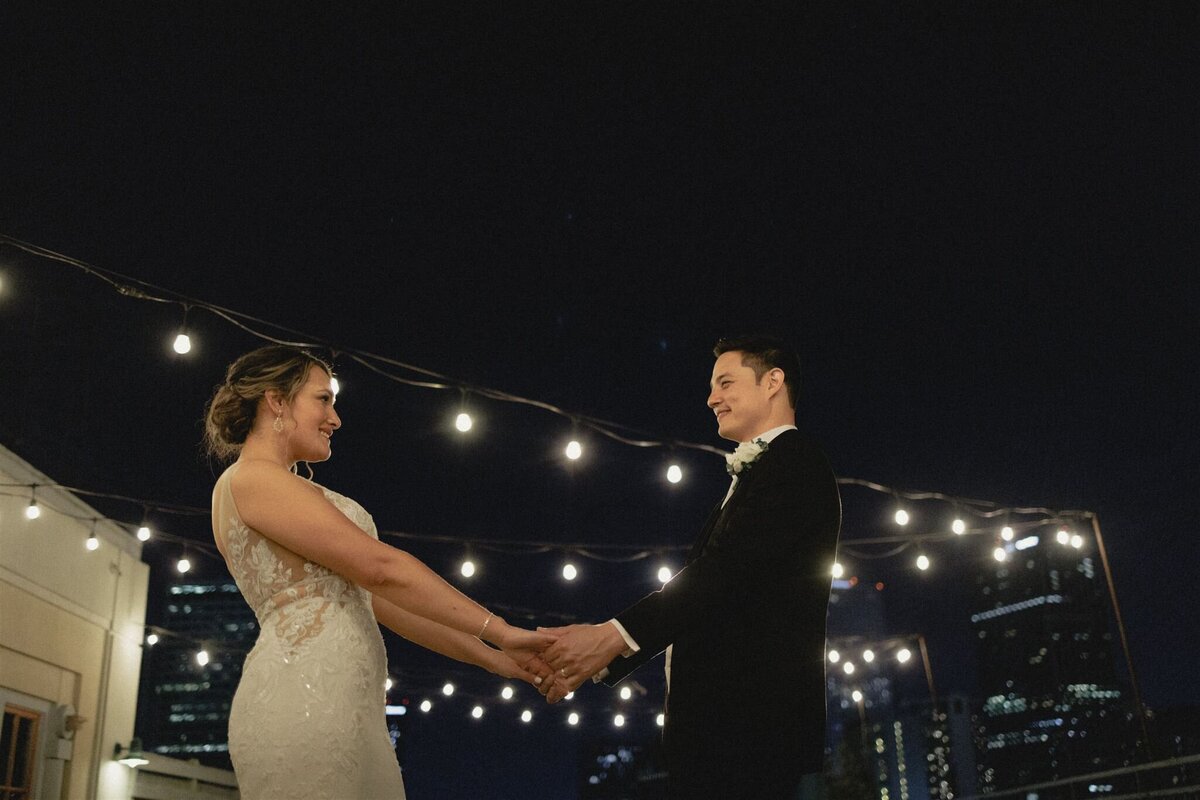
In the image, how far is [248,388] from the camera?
3.14 meters

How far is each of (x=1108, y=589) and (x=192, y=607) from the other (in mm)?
91623

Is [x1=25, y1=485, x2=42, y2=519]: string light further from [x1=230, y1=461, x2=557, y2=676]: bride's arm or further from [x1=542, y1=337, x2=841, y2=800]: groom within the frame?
[x1=542, y1=337, x2=841, y2=800]: groom

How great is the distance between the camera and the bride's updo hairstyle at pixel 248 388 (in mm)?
3131

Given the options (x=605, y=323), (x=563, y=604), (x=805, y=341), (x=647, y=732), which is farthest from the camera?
(x=563, y=604)

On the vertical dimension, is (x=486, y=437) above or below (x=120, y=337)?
above

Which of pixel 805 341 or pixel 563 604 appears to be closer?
pixel 805 341

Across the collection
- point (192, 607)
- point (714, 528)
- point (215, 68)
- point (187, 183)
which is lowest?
point (714, 528)

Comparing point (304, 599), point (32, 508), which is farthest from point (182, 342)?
point (304, 599)

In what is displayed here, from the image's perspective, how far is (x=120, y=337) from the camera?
1353cm

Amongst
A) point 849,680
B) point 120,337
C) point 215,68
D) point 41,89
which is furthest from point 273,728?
point 849,680

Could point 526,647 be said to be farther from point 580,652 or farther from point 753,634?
point 753,634

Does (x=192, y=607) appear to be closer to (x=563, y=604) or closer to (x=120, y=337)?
(x=563, y=604)

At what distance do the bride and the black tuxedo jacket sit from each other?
595 millimetres

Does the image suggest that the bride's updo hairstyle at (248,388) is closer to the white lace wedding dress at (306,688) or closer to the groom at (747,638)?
the white lace wedding dress at (306,688)
